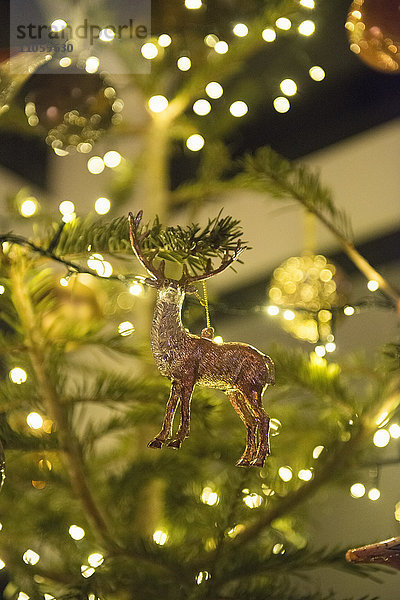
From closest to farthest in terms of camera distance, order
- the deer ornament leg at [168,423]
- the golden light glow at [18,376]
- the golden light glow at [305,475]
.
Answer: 1. the deer ornament leg at [168,423]
2. the golden light glow at [305,475]
3. the golden light glow at [18,376]

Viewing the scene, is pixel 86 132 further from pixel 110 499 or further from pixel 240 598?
pixel 240 598

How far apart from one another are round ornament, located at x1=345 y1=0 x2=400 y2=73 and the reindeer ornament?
1.26ft

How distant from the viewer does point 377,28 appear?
79 centimetres

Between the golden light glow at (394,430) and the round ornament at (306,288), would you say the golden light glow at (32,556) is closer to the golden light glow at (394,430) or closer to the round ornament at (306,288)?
the golden light glow at (394,430)

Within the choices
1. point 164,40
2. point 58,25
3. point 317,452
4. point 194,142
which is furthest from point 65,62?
point 317,452

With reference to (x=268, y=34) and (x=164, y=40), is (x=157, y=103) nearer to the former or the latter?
(x=164, y=40)

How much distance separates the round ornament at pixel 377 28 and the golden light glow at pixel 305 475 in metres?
0.48

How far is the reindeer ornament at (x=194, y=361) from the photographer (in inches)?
22.7

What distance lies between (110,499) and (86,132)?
18.4 inches

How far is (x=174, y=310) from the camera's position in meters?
0.58

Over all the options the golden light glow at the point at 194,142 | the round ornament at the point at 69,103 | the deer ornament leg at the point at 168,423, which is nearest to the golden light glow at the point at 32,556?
the deer ornament leg at the point at 168,423

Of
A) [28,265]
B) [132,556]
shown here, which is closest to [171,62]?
[28,265]

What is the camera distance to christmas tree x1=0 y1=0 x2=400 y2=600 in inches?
24.3

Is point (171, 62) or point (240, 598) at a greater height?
point (171, 62)
